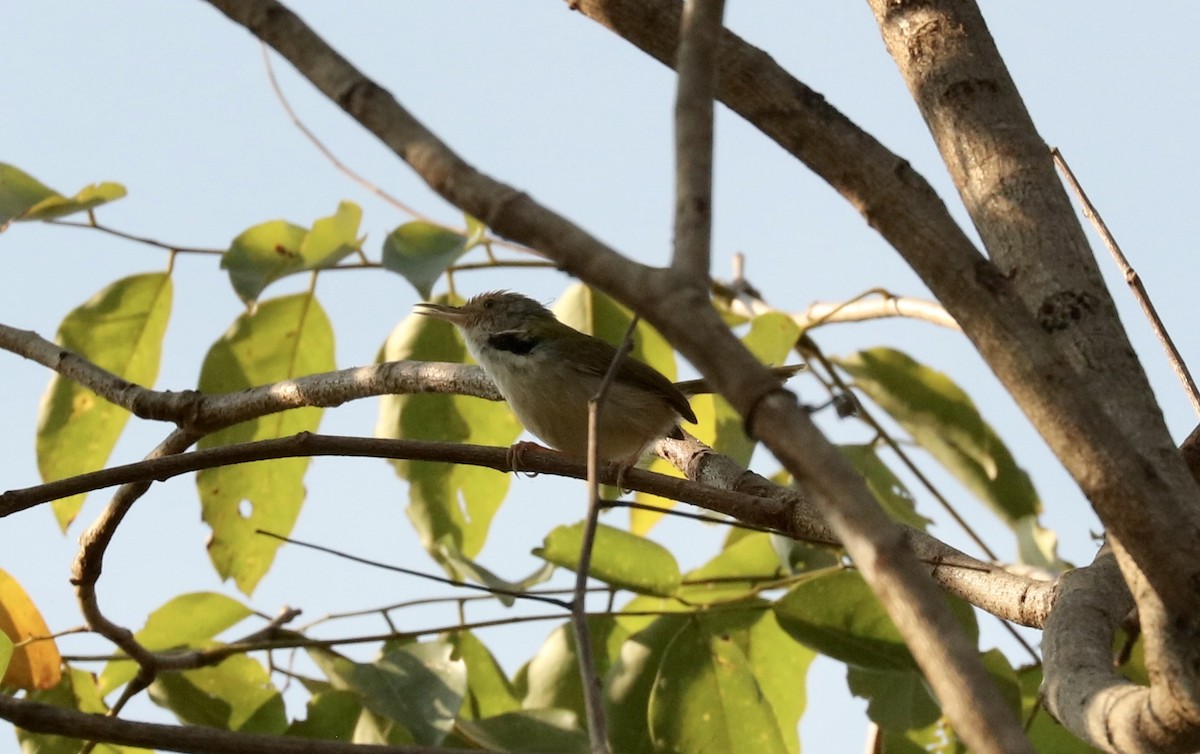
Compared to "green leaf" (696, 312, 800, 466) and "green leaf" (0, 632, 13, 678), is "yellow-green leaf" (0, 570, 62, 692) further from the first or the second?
"green leaf" (696, 312, 800, 466)

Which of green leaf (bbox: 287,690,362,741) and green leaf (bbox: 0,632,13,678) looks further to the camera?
green leaf (bbox: 287,690,362,741)

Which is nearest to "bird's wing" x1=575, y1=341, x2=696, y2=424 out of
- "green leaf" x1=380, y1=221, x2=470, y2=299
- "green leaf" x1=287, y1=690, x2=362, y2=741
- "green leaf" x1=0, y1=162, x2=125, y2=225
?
"green leaf" x1=380, y1=221, x2=470, y2=299

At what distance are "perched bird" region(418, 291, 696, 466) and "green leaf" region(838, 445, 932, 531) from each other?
59 centimetres

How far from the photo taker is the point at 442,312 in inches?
167

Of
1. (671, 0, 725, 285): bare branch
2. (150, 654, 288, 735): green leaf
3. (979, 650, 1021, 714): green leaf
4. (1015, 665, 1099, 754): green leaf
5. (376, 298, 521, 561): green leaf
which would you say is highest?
(376, 298, 521, 561): green leaf

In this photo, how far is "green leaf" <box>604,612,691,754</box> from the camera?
339cm

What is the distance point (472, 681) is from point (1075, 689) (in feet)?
8.56

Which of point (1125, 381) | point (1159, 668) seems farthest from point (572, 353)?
point (1159, 668)

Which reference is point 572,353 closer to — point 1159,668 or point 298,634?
point 298,634

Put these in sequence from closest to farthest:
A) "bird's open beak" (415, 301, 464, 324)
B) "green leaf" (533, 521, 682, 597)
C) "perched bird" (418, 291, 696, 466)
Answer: "green leaf" (533, 521, 682, 597), "perched bird" (418, 291, 696, 466), "bird's open beak" (415, 301, 464, 324)

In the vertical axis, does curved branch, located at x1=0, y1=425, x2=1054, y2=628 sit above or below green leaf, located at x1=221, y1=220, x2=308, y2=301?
below

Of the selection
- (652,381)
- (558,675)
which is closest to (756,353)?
(652,381)

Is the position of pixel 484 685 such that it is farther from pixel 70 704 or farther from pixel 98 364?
pixel 98 364

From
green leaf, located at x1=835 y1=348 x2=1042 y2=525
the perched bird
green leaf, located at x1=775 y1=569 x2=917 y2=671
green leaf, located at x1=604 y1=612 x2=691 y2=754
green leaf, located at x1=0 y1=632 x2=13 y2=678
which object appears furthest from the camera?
green leaf, located at x1=835 y1=348 x2=1042 y2=525
